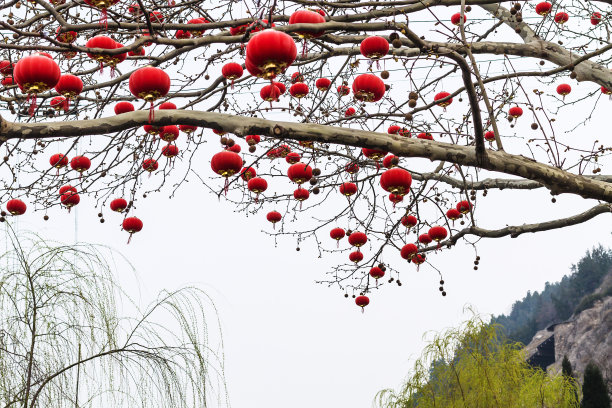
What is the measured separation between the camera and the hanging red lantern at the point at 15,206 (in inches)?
147

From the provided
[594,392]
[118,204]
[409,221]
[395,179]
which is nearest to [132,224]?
[118,204]

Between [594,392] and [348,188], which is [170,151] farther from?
[594,392]

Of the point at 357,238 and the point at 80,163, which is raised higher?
the point at 80,163

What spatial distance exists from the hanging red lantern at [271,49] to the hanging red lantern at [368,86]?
2.92 ft

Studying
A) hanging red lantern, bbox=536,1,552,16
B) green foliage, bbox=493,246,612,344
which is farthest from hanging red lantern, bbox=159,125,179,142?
green foliage, bbox=493,246,612,344

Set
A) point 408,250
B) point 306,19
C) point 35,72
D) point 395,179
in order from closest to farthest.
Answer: point 35,72 < point 306,19 < point 395,179 < point 408,250

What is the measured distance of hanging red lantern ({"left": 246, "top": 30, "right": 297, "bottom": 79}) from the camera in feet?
6.19

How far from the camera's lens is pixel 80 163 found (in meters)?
3.56

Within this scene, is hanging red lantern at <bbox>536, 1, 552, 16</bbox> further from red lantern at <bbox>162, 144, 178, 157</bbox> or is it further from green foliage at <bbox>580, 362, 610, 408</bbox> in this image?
green foliage at <bbox>580, 362, 610, 408</bbox>

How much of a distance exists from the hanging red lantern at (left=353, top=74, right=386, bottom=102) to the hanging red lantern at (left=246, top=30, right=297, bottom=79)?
891 millimetres

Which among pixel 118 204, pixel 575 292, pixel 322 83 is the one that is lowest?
pixel 118 204

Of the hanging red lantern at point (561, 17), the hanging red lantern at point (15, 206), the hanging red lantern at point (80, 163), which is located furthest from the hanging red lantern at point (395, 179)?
the hanging red lantern at point (561, 17)

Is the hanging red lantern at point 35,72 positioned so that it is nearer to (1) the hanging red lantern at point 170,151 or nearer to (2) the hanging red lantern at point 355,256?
(1) the hanging red lantern at point 170,151

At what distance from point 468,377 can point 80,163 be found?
403 centimetres
